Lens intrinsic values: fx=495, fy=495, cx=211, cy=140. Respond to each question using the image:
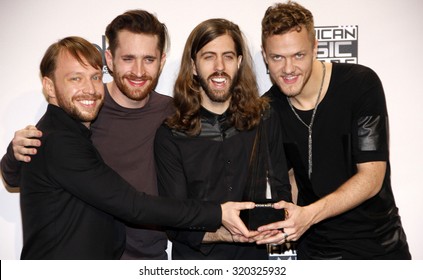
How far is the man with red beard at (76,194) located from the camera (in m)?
2.35

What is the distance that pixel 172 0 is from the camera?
11.3ft

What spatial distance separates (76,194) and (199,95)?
98 cm

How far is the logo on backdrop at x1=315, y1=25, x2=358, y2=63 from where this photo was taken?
3.40 meters

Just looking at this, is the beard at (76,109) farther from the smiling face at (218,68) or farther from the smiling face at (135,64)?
the smiling face at (218,68)

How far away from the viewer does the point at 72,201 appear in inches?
94.9

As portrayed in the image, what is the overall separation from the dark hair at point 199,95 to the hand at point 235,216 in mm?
476

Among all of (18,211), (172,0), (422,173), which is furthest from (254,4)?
(18,211)

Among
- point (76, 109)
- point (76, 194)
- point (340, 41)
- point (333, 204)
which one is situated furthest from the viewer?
point (340, 41)

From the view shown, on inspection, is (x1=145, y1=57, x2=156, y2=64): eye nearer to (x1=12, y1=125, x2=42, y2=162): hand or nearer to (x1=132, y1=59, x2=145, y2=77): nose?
(x1=132, y1=59, x2=145, y2=77): nose

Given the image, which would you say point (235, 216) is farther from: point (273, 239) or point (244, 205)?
point (273, 239)

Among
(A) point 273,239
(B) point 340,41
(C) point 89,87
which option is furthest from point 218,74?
(B) point 340,41

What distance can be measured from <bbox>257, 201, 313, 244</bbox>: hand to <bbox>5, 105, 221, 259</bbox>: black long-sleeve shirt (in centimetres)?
41

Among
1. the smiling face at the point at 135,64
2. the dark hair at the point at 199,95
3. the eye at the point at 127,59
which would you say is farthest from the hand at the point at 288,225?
the eye at the point at 127,59
